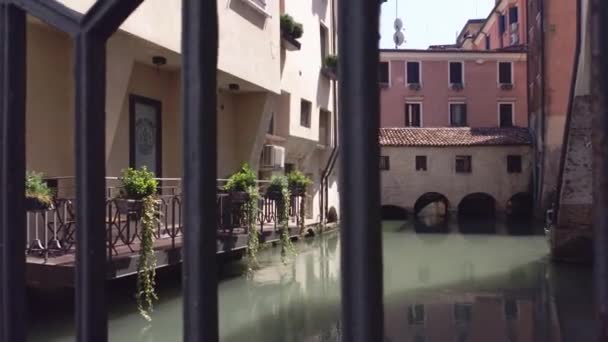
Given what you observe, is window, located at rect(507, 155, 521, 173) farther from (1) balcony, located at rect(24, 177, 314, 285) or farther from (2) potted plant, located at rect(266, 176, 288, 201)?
(1) balcony, located at rect(24, 177, 314, 285)

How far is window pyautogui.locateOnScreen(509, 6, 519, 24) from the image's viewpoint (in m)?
38.1

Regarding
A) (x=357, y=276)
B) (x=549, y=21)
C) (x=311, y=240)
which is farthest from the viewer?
(x=549, y=21)

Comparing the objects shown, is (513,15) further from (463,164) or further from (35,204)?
(35,204)

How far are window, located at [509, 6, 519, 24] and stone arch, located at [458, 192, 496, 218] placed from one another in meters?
12.3

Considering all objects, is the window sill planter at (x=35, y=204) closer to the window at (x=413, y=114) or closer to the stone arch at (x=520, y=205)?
the stone arch at (x=520, y=205)

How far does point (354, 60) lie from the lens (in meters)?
0.92

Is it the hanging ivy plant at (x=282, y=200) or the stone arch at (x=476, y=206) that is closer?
the hanging ivy plant at (x=282, y=200)

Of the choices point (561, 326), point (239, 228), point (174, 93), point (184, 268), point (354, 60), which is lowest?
point (561, 326)

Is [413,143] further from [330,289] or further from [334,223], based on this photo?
[330,289]

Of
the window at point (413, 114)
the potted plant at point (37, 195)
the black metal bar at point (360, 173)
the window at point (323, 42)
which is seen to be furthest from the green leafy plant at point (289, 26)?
the window at point (413, 114)

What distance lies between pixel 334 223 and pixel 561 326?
14020 mm

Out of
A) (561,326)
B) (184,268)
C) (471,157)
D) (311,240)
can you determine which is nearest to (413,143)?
(471,157)

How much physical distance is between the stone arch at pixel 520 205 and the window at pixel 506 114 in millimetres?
5275

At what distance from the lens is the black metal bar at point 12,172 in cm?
126
